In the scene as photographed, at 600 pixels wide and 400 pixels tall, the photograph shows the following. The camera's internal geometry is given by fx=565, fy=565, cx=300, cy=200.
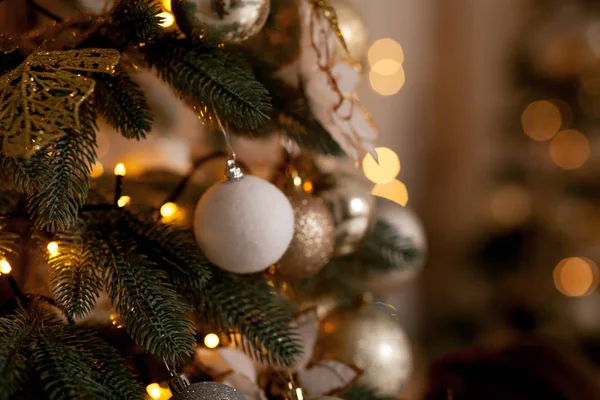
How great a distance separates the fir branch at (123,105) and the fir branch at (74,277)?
94mm

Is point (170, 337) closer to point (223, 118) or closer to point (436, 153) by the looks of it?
point (223, 118)

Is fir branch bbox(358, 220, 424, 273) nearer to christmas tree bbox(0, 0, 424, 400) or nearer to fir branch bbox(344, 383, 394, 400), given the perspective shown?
christmas tree bbox(0, 0, 424, 400)

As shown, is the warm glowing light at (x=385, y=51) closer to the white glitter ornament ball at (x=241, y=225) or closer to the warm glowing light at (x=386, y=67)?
the warm glowing light at (x=386, y=67)

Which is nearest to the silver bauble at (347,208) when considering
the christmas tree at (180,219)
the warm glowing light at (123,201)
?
the christmas tree at (180,219)

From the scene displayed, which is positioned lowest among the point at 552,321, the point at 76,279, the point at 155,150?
the point at 552,321

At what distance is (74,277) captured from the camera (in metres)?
0.41

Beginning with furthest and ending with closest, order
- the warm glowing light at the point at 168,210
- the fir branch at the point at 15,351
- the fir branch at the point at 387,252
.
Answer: the fir branch at the point at 387,252 → the warm glowing light at the point at 168,210 → the fir branch at the point at 15,351

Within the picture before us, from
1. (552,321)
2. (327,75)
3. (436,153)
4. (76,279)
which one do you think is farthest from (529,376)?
(436,153)

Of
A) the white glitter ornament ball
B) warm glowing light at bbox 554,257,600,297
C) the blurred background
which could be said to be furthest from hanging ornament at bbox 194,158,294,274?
warm glowing light at bbox 554,257,600,297

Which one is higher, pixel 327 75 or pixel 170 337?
pixel 327 75

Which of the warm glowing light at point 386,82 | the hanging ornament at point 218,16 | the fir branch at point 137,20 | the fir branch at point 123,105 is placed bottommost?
the warm glowing light at point 386,82

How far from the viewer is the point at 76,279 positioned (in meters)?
0.41

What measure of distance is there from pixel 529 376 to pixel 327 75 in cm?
49

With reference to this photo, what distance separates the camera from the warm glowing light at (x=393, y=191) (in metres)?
1.29
